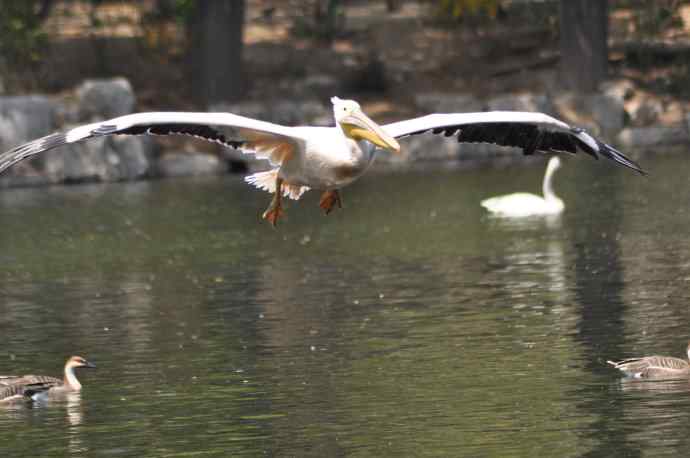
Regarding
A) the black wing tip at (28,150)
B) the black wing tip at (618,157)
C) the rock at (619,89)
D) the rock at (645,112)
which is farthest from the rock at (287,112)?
the black wing tip at (28,150)

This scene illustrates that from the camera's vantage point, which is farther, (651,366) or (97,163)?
(97,163)

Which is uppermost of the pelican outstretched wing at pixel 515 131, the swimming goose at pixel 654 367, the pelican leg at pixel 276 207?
the pelican outstretched wing at pixel 515 131

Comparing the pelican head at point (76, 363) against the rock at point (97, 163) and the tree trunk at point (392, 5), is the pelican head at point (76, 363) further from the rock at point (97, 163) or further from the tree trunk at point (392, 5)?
the tree trunk at point (392, 5)

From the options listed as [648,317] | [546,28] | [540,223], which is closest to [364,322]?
[648,317]

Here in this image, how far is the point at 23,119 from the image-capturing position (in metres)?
32.5

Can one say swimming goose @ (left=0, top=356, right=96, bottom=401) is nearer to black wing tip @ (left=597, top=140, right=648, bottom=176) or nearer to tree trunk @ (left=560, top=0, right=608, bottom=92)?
black wing tip @ (left=597, top=140, right=648, bottom=176)

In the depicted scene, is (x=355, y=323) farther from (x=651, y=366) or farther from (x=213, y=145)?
(x=213, y=145)

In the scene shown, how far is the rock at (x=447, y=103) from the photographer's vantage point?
116 feet

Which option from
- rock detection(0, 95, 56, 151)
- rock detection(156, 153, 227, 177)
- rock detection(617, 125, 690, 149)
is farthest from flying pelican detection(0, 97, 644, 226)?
rock detection(617, 125, 690, 149)

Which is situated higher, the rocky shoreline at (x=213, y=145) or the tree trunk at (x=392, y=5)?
the tree trunk at (x=392, y=5)

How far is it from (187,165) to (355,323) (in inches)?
724

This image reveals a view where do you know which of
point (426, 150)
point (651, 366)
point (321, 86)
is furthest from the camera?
point (321, 86)

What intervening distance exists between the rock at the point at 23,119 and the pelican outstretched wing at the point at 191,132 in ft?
65.4

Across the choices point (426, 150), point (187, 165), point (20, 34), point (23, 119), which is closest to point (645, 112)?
point (426, 150)
